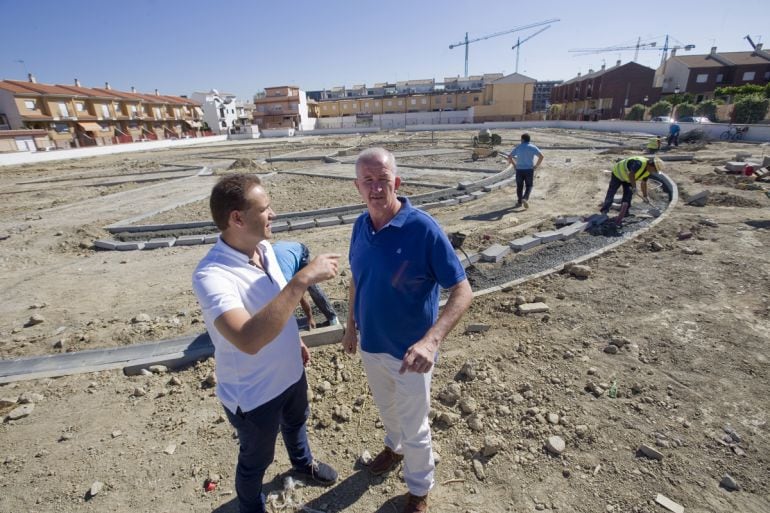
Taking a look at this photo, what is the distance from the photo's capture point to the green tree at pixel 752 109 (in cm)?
2405

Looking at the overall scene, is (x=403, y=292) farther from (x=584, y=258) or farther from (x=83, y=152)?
(x=83, y=152)

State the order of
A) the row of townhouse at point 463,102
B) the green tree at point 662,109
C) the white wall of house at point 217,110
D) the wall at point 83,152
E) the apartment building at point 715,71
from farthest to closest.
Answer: the white wall of house at point 217,110 → the row of townhouse at point 463,102 → the apartment building at point 715,71 → the green tree at point 662,109 → the wall at point 83,152

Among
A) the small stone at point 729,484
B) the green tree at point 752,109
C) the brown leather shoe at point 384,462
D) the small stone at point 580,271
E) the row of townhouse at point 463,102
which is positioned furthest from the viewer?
the row of townhouse at point 463,102

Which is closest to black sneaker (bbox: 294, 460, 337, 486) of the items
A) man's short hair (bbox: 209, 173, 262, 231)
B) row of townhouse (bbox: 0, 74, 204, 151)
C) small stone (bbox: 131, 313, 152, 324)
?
man's short hair (bbox: 209, 173, 262, 231)

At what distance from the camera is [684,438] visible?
2.77m

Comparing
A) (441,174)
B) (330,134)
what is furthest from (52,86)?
(441,174)

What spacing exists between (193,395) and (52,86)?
198 feet

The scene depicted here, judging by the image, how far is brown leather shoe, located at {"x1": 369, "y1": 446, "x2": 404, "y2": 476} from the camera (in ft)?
8.63

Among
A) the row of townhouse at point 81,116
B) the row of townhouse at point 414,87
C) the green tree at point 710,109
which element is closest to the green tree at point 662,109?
the green tree at point 710,109

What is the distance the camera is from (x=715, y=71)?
44344mm

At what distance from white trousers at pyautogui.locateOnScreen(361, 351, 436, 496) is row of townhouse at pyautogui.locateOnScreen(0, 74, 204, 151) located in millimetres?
42971

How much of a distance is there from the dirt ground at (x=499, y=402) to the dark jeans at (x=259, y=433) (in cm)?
44

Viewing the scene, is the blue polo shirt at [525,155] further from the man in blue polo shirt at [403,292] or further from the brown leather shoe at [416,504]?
the brown leather shoe at [416,504]

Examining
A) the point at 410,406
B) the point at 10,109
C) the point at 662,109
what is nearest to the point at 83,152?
the point at 10,109
